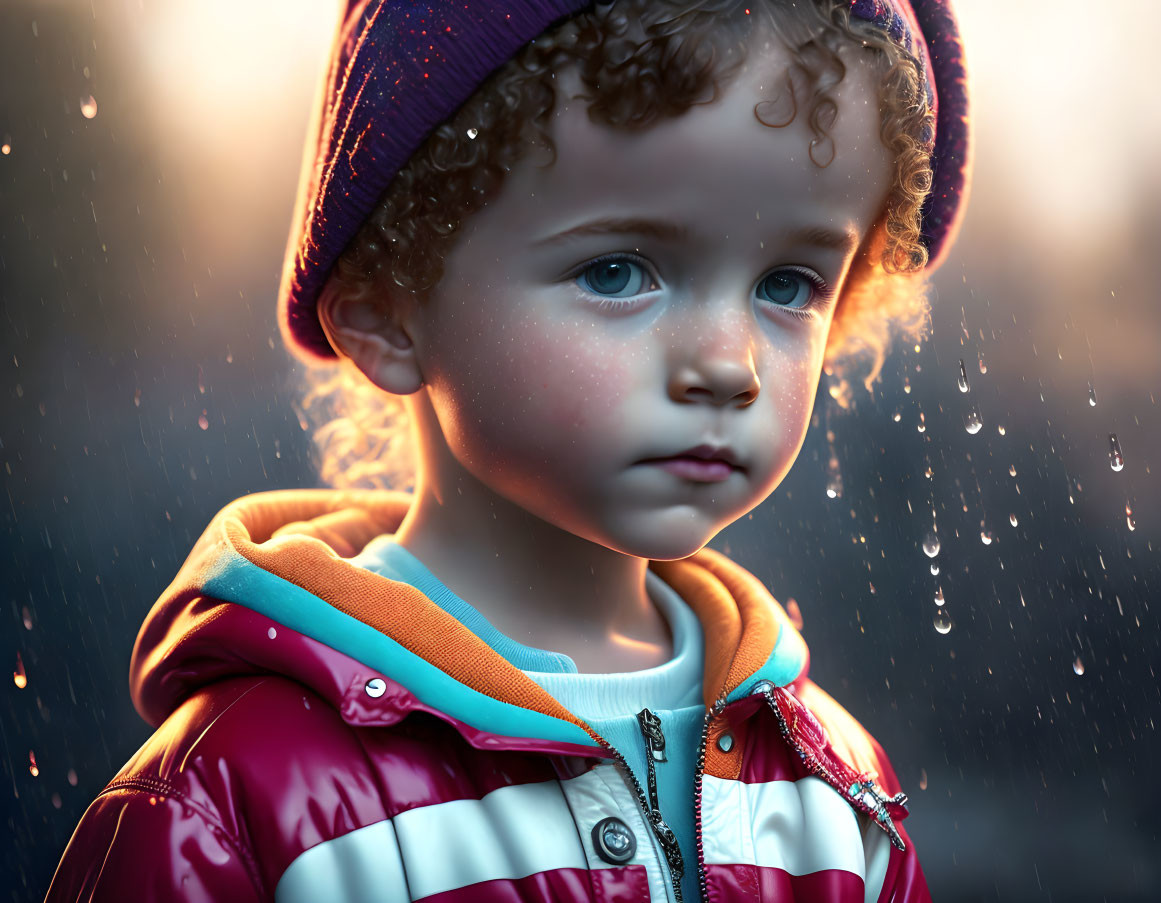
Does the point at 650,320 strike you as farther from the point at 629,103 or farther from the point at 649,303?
the point at 629,103

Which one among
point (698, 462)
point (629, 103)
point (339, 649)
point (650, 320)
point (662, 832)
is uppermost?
point (629, 103)

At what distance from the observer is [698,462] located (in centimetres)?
85

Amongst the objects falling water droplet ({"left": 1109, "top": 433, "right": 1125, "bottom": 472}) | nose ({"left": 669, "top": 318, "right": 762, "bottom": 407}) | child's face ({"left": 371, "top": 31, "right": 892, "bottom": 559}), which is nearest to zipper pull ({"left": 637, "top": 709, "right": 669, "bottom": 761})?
child's face ({"left": 371, "top": 31, "right": 892, "bottom": 559})

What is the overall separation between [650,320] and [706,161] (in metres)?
0.12

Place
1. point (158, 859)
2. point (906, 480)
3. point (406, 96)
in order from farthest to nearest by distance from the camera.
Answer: point (906, 480) → point (406, 96) → point (158, 859)

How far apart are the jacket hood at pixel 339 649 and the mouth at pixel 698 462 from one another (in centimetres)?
18

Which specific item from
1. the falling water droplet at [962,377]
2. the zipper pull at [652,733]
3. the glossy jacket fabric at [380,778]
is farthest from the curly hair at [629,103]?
the falling water droplet at [962,377]

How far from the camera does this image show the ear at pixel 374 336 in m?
0.95

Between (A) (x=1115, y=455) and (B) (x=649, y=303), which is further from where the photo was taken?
(A) (x=1115, y=455)

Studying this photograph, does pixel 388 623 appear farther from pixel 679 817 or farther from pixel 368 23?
pixel 368 23

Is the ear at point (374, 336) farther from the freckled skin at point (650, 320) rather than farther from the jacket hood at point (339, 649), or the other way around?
the jacket hood at point (339, 649)

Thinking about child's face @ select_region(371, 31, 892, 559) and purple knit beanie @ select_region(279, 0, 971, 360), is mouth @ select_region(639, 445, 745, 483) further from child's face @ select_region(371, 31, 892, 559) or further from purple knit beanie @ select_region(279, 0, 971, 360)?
purple knit beanie @ select_region(279, 0, 971, 360)

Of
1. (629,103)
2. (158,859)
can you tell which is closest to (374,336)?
(629,103)

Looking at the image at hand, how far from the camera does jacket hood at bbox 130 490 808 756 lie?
2.69ft
